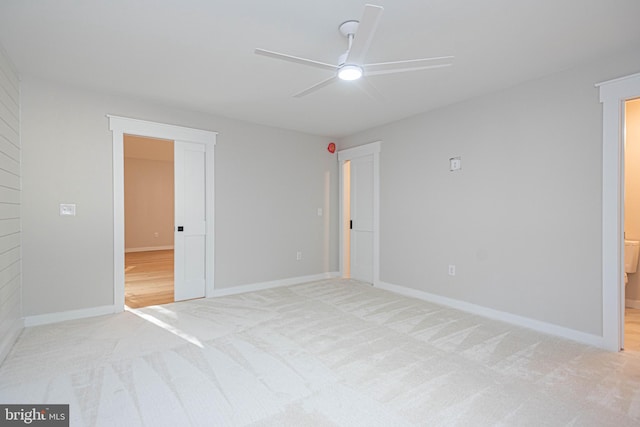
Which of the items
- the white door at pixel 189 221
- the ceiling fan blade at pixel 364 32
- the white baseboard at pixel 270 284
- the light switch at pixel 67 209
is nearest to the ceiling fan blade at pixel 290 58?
the ceiling fan blade at pixel 364 32

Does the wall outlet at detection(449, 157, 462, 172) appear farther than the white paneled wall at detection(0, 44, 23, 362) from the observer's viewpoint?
Yes

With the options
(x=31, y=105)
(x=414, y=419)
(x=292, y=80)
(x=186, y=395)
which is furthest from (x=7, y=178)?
(x=414, y=419)

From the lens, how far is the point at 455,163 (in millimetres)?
3936

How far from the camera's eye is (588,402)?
6.48ft

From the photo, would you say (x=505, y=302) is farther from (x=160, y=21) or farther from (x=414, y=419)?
(x=160, y=21)

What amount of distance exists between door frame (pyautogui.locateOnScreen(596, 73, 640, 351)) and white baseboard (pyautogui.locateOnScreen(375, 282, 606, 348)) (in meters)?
0.14

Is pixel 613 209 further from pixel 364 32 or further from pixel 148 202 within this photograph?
pixel 148 202

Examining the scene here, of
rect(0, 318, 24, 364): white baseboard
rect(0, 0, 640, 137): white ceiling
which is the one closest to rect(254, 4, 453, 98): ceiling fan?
rect(0, 0, 640, 137): white ceiling

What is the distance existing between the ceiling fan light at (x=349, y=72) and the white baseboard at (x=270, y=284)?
3.39 m

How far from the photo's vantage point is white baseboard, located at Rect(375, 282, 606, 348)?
287cm

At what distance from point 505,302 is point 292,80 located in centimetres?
331

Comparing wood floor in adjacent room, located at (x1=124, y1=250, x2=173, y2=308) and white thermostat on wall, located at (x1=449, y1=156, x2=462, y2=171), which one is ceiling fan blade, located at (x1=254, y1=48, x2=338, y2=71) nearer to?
white thermostat on wall, located at (x1=449, y1=156, x2=462, y2=171)

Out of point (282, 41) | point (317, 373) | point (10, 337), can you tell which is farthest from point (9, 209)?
point (317, 373)

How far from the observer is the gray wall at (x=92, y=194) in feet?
10.7
